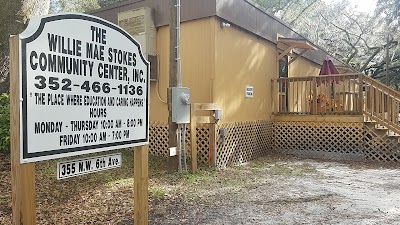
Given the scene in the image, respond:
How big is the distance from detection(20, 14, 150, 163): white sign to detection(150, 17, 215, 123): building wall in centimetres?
450

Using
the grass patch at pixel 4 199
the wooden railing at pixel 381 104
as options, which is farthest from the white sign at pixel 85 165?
the wooden railing at pixel 381 104

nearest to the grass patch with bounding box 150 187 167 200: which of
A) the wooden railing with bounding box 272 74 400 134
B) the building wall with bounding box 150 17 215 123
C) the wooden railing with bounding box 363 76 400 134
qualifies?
the building wall with bounding box 150 17 215 123

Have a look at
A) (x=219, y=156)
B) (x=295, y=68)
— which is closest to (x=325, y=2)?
(x=295, y=68)

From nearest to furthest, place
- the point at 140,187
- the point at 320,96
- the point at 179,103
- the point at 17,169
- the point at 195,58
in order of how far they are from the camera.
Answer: the point at 17,169 < the point at 140,187 < the point at 179,103 < the point at 195,58 < the point at 320,96

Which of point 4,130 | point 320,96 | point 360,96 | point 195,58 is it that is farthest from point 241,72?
point 4,130

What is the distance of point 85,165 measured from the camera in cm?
264

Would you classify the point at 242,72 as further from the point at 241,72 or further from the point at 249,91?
the point at 249,91

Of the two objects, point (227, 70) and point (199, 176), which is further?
point (227, 70)

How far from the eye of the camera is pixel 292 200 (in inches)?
198

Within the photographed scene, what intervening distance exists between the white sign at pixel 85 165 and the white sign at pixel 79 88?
0.28 ft

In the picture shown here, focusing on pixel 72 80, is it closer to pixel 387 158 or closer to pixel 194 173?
pixel 194 173

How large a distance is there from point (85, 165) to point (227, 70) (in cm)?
586

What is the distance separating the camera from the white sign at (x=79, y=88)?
7.24 feet

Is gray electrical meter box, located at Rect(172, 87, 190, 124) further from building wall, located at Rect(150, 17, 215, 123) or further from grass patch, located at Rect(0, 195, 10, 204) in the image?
grass patch, located at Rect(0, 195, 10, 204)
